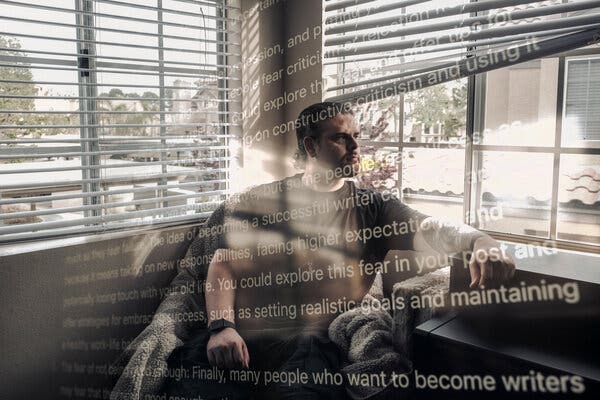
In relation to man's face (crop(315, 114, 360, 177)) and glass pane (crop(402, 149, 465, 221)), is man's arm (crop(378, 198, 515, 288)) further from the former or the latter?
glass pane (crop(402, 149, 465, 221))

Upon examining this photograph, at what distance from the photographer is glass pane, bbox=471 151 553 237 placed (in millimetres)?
2277

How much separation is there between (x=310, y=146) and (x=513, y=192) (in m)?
0.90

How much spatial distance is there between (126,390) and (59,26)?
1.53 meters

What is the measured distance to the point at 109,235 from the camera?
250cm

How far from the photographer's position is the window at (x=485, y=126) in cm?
216

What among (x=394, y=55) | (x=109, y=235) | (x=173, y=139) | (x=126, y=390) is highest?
(x=394, y=55)

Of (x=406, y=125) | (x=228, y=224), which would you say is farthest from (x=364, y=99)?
(x=228, y=224)

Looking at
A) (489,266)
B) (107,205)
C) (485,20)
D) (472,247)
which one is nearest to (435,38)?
(485,20)

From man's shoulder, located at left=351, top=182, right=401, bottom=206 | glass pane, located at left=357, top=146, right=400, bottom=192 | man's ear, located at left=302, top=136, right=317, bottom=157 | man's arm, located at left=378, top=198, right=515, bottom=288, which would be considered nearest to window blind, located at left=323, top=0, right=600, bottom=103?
glass pane, located at left=357, top=146, right=400, bottom=192

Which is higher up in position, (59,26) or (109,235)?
(59,26)

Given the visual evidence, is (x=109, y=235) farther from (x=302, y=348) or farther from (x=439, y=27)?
(x=439, y=27)

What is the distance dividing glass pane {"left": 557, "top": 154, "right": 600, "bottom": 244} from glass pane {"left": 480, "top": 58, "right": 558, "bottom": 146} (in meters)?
0.13

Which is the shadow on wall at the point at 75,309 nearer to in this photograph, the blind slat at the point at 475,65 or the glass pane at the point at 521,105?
the blind slat at the point at 475,65

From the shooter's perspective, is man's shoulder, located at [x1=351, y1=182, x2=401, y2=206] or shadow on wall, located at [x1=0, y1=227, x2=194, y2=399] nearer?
shadow on wall, located at [x1=0, y1=227, x2=194, y2=399]
